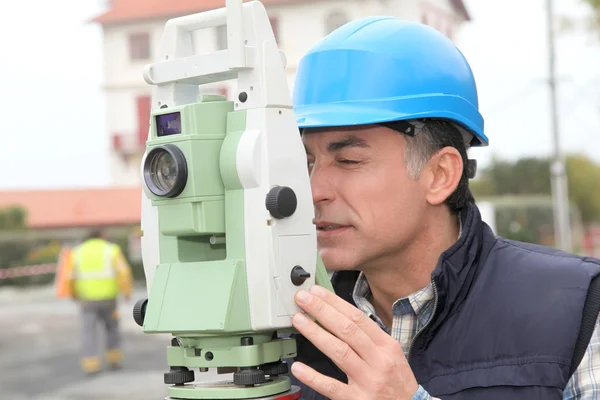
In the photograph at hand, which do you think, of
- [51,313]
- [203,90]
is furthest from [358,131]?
[51,313]

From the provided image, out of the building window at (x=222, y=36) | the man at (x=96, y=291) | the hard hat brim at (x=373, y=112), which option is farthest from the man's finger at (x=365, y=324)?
the man at (x=96, y=291)

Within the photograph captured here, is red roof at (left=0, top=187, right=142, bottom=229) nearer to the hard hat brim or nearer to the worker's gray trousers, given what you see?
the worker's gray trousers

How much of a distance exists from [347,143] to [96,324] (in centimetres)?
886

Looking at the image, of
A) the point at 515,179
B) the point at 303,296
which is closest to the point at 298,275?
the point at 303,296

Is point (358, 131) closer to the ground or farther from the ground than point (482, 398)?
farther from the ground

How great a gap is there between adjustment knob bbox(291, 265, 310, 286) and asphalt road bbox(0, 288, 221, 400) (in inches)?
276

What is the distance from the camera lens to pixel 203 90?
2.09 m

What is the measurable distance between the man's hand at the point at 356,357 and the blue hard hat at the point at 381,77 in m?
0.48

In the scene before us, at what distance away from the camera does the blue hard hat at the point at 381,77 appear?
6.86 ft

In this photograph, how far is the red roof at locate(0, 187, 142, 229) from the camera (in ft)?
103

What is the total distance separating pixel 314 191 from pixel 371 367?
462 millimetres

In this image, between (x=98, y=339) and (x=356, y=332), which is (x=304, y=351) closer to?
(x=356, y=332)

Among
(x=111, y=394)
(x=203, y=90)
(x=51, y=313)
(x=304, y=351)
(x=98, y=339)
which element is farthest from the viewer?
(x=51, y=313)

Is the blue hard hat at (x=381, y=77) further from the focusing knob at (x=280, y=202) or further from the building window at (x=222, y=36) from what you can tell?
the focusing knob at (x=280, y=202)
